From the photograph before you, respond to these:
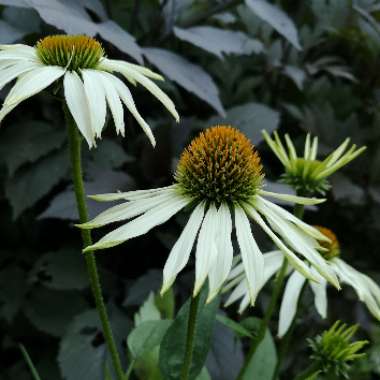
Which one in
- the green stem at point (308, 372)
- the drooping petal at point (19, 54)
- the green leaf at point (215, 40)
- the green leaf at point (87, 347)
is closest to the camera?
the drooping petal at point (19, 54)

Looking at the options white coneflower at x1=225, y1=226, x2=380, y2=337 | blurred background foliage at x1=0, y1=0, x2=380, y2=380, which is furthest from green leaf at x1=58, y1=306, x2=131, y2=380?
white coneflower at x1=225, y1=226, x2=380, y2=337

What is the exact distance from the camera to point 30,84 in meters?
0.56

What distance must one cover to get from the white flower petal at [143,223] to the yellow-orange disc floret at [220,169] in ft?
0.08

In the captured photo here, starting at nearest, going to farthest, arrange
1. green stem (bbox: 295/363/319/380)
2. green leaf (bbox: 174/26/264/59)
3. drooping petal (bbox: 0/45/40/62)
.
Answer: drooping petal (bbox: 0/45/40/62), green stem (bbox: 295/363/319/380), green leaf (bbox: 174/26/264/59)

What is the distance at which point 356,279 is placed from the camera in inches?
33.0

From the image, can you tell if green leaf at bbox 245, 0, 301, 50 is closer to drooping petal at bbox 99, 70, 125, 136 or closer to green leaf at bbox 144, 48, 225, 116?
green leaf at bbox 144, 48, 225, 116

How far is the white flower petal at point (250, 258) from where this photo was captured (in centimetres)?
51

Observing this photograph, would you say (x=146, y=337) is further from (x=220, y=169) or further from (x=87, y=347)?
(x=87, y=347)

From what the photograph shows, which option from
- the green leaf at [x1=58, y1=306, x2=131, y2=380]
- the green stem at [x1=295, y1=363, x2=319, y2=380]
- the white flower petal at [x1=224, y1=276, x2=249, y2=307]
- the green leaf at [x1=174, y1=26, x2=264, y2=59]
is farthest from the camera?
the green leaf at [x1=174, y1=26, x2=264, y2=59]

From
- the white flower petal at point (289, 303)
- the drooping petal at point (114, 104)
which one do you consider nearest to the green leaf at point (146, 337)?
the white flower petal at point (289, 303)

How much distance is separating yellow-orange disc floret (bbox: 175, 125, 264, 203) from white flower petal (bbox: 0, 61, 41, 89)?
18cm

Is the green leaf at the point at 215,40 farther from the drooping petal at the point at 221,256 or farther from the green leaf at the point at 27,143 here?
the drooping petal at the point at 221,256

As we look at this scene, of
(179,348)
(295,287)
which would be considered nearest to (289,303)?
(295,287)

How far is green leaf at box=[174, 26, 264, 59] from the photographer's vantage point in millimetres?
1162
